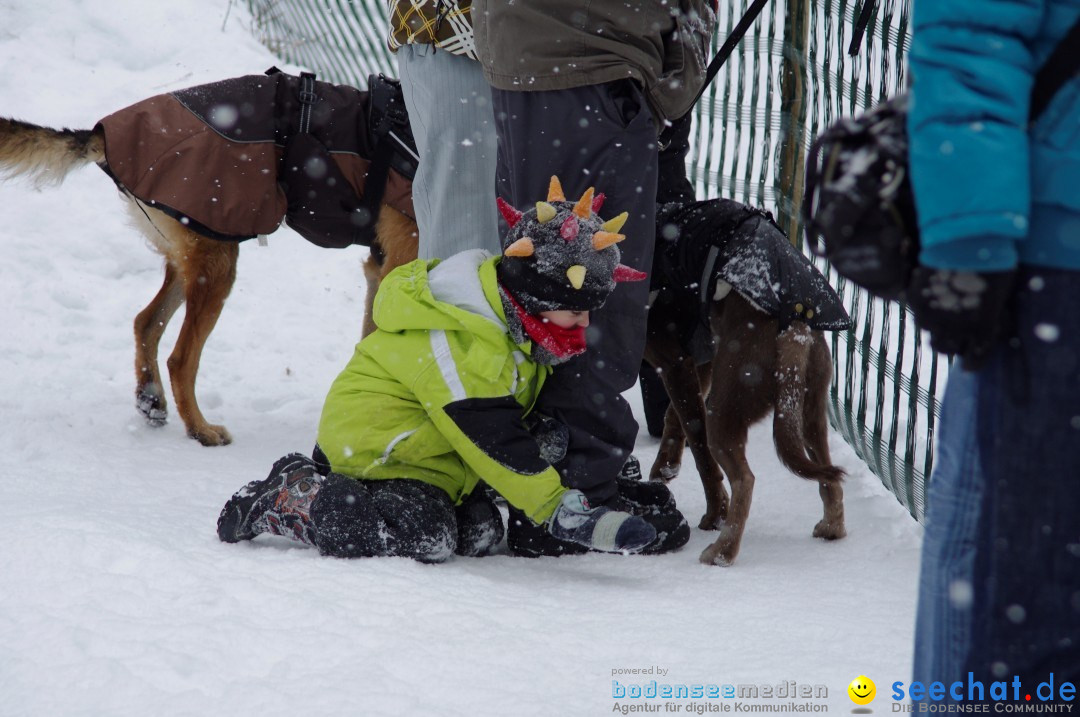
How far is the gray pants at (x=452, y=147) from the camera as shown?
3342 mm

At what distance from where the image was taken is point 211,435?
160 inches

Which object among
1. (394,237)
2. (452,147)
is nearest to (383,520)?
(452,147)

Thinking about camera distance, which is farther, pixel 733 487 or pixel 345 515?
pixel 733 487

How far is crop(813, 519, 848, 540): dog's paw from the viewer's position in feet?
9.69

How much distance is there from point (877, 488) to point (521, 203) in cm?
170

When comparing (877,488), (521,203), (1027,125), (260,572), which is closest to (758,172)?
(877,488)

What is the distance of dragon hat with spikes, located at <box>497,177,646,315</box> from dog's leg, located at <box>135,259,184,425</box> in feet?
7.42

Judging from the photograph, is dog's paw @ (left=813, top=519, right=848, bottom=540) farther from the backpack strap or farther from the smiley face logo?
the backpack strap

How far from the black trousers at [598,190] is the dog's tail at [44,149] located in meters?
2.10

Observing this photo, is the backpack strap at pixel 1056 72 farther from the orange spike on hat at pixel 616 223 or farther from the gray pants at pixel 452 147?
the gray pants at pixel 452 147

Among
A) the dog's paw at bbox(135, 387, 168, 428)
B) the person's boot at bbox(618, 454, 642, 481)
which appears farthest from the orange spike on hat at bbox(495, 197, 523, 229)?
the dog's paw at bbox(135, 387, 168, 428)

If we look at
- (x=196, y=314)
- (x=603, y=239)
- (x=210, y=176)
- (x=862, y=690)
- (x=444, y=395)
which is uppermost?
(x=210, y=176)

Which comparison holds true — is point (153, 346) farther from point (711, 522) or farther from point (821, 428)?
point (821, 428)

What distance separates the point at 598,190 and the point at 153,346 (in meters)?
2.57
